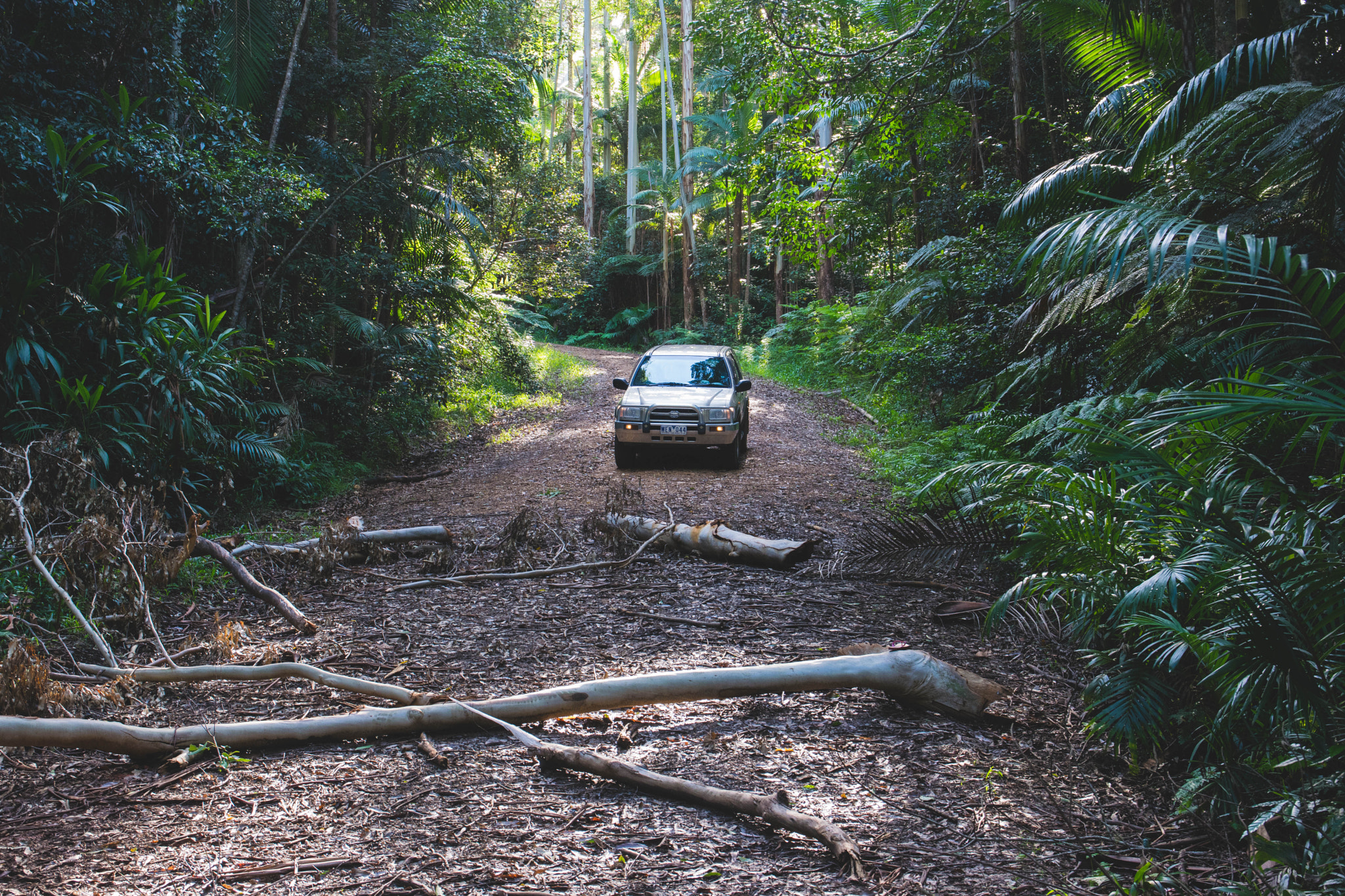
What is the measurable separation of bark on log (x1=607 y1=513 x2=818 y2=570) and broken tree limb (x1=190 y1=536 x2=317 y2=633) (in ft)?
8.64

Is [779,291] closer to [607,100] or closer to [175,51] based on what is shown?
[175,51]

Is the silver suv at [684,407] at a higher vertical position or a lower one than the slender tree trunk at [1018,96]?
lower

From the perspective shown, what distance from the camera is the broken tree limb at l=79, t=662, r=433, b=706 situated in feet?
12.1

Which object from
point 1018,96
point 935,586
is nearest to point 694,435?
point 935,586

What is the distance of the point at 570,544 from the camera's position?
22.4 feet

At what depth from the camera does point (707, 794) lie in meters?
2.88

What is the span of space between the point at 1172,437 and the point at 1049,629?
1.87 m

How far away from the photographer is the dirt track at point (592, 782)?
2.51 meters

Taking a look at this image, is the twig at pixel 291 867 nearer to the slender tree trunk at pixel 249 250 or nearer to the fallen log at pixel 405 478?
the slender tree trunk at pixel 249 250

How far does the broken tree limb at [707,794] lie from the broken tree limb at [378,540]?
3.60m

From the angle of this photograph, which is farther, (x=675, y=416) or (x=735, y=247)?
(x=735, y=247)

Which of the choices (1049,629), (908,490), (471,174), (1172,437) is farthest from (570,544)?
(471,174)

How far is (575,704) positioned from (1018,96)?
39.1ft

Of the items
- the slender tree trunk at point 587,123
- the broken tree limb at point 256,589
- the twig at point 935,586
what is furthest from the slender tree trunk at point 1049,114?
the slender tree trunk at point 587,123
